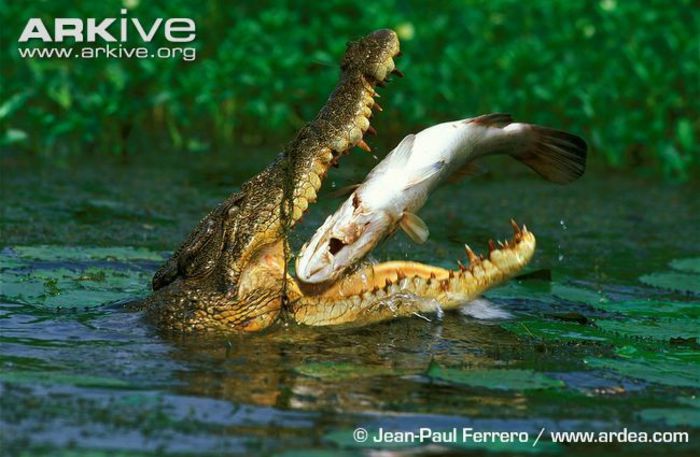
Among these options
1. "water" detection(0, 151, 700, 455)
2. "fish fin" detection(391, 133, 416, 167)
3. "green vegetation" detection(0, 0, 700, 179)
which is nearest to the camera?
"water" detection(0, 151, 700, 455)

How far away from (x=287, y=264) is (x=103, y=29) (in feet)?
20.5

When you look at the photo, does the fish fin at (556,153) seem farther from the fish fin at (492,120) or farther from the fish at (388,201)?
the fish at (388,201)

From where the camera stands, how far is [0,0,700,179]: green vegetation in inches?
421

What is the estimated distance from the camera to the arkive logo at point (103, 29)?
10898mm

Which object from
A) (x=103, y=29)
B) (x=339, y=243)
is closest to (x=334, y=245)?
(x=339, y=243)

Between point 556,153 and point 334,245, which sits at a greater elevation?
point 556,153

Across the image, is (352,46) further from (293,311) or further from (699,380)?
(699,380)

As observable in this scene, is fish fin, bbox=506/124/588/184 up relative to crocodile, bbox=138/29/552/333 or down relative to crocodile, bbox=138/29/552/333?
up

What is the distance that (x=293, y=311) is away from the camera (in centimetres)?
549

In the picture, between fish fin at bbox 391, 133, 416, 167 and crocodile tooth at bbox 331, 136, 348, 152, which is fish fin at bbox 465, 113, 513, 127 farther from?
crocodile tooth at bbox 331, 136, 348, 152

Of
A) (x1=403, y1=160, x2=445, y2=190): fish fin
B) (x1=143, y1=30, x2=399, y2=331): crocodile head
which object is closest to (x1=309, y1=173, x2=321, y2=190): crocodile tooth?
(x1=143, y1=30, x2=399, y2=331): crocodile head

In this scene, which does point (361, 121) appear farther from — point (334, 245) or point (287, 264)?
point (287, 264)

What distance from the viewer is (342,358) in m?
5.15

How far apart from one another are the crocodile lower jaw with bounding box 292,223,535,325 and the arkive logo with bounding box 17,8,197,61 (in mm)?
5872
